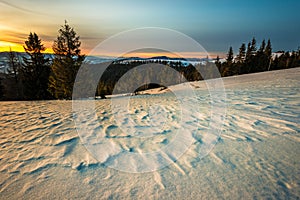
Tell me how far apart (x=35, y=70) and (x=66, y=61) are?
8.26 meters

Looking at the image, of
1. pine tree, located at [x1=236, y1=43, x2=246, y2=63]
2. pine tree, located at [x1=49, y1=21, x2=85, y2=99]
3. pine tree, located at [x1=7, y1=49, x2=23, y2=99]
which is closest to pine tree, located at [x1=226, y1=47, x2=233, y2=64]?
pine tree, located at [x1=236, y1=43, x2=246, y2=63]

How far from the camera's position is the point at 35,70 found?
21.0 metres

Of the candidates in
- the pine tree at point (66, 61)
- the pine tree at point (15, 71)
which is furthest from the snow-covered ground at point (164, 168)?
the pine tree at point (15, 71)

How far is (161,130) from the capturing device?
4.14m

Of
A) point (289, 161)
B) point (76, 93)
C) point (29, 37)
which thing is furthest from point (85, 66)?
point (289, 161)

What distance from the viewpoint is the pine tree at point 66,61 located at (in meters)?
16.7

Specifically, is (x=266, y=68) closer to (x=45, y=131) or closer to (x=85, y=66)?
(x=85, y=66)

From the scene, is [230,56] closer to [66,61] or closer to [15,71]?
[66,61]

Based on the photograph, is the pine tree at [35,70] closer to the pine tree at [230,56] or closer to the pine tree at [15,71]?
the pine tree at [15,71]

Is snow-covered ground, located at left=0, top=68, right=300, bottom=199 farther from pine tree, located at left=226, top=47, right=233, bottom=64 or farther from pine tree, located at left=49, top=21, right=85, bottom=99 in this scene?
pine tree, located at left=226, top=47, right=233, bottom=64

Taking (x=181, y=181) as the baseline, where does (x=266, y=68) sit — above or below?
above

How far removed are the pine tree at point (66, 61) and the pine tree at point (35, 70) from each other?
18.9 feet

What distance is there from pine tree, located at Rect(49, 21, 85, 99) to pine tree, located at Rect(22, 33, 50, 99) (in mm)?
5770

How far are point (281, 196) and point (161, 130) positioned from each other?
8.84ft
